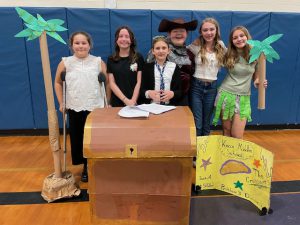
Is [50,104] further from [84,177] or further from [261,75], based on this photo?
[261,75]

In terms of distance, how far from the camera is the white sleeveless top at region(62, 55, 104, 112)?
8.41 feet

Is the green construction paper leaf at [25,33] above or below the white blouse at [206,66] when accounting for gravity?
above

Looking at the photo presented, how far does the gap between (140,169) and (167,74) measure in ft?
3.89

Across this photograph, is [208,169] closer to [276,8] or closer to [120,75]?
[120,75]

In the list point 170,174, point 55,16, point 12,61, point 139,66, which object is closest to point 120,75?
point 139,66

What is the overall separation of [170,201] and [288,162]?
7.41 ft

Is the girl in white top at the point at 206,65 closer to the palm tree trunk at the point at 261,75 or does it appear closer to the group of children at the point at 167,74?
the group of children at the point at 167,74

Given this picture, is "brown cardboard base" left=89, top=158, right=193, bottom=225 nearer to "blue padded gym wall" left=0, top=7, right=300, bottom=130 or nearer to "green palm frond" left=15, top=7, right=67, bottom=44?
"green palm frond" left=15, top=7, right=67, bottom=44

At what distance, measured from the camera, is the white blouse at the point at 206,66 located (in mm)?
2729

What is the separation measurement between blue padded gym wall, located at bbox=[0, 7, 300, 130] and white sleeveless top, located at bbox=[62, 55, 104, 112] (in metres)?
1.38

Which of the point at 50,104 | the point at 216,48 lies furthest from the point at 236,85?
the point at 50,104

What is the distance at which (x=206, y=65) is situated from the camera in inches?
108

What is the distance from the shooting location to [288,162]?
3.32 meters

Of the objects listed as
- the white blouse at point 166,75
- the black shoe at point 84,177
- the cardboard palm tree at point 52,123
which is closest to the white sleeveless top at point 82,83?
the cardboard palm tree at point 52,123
